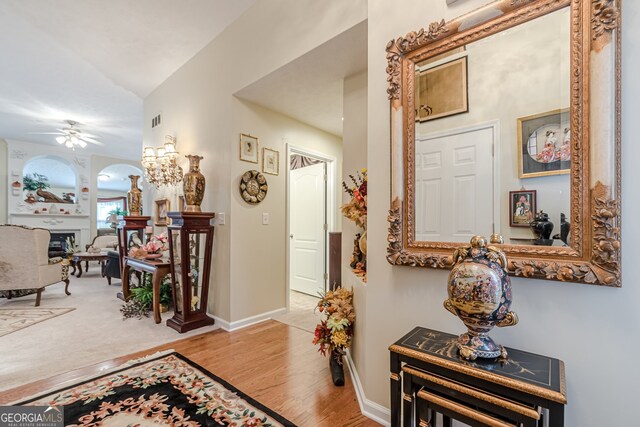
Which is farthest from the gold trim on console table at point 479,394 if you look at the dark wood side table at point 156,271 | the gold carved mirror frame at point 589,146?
the dark wood side table at point 156,271

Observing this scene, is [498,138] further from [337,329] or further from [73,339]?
[73,339]

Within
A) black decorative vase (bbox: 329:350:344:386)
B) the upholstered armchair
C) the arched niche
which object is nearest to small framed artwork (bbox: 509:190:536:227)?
black decorative vase (bbox: 329:350:344:386)

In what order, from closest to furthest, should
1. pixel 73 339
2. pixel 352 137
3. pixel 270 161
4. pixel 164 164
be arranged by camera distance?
1. pixel 352 137
2. pixel 73 339
3. pixel 270 161
4. pixel 164 164

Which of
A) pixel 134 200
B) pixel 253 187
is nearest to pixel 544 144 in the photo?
pixel 253 187

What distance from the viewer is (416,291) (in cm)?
150

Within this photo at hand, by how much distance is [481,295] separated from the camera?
3.31ft

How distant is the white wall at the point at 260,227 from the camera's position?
10.3 feet

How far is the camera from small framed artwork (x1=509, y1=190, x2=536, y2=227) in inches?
46.6

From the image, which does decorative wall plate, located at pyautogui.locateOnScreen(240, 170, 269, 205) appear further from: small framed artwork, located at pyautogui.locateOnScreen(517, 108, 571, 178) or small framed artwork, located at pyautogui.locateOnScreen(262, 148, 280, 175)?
small framed artwork, located at pyautogui.locateOnScreen(517, 108, 571, 178)

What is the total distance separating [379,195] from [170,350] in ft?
7.46

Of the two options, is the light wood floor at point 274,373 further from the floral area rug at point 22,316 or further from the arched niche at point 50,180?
the arched niche at point 50,180

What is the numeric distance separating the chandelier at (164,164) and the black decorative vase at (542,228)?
12.5 ft

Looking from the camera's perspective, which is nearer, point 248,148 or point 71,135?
point 248,148

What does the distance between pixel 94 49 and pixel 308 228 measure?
11.9 feet
